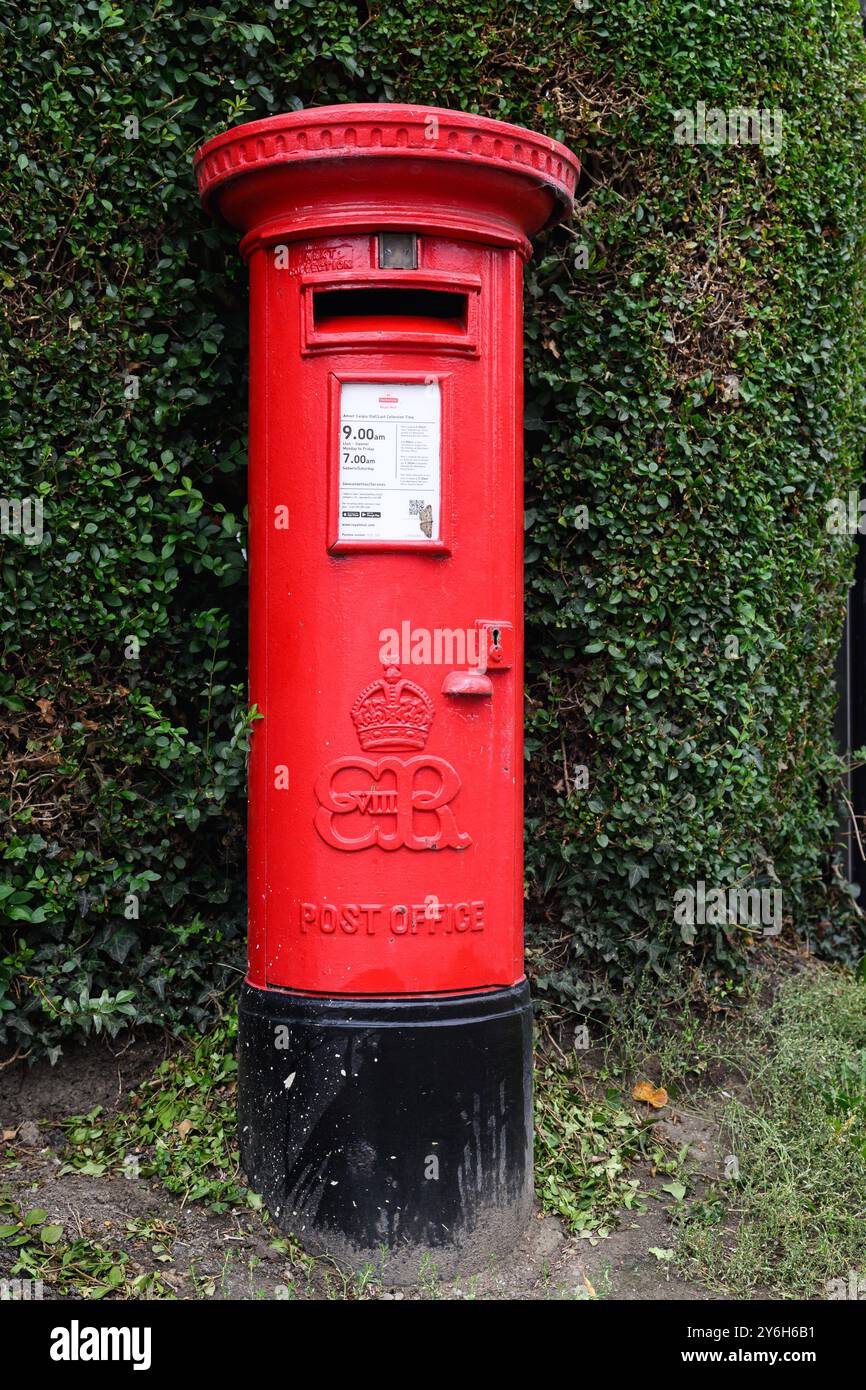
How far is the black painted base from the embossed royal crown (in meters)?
0.63

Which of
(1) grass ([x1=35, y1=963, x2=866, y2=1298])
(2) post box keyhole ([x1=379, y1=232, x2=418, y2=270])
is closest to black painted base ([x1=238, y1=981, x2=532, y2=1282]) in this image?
(1) grass ([x1=35, y1=963, x2=866, y2=1298])

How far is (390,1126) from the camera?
2885 mm

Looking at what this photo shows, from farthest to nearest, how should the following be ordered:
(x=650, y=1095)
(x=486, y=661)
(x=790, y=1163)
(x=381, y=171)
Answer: (x=650, y=1095) → (x=790, y=1163) → (x=486, y=661) → (x=381, y=171)

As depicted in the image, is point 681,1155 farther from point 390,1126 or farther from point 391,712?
point 391,712

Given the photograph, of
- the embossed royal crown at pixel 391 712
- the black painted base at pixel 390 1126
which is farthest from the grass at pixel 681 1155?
the embossed royal crown at pixel 391 712

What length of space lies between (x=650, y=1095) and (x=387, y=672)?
1737 mm

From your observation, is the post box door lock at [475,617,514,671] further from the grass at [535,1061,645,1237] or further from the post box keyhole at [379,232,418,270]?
the grass at [535,1061,645,1237]

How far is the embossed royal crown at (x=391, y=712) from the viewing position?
9.47 feet

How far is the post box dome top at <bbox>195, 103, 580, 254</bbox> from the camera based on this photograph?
2795 mm

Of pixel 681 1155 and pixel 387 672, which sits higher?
pixel 387 672

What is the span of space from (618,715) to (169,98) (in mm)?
2227

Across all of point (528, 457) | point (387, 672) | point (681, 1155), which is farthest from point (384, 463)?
point (681, 1155)

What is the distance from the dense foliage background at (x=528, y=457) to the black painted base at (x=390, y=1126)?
2.31ft
